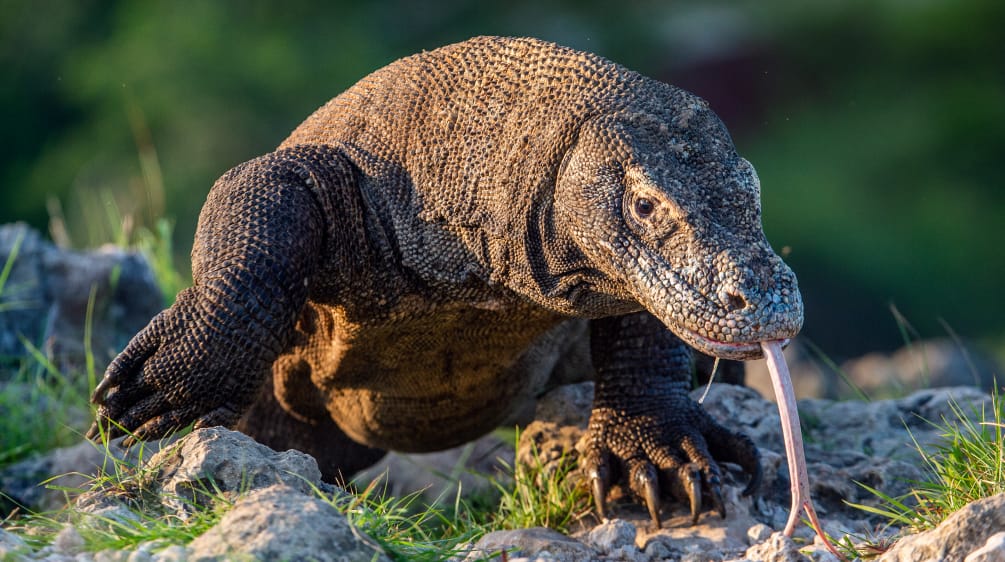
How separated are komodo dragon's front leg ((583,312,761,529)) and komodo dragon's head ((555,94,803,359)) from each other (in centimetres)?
93

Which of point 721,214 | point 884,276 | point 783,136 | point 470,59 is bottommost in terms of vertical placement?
point 884,276

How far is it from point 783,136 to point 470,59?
15620 millimetres

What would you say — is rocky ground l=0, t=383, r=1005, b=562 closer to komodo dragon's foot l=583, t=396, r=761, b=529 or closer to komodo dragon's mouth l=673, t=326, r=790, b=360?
komodo dragon's foot l=583, t=396, r=761, b=529

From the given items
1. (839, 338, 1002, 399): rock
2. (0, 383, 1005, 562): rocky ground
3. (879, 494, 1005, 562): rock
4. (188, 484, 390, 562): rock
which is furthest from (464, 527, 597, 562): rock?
(839, 338, 1002, 399): rock

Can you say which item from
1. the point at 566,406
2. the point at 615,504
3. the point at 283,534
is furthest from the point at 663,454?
the point at 283,534

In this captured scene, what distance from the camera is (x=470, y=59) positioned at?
165 inches

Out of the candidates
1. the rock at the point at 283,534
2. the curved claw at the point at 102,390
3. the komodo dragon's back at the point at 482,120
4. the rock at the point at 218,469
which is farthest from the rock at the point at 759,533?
the curved claw at the point at 102,390

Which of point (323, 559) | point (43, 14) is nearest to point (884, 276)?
point (43, 14)

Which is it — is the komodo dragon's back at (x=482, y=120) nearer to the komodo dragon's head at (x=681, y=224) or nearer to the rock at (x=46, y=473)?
the komodo dragon's head at (x=681, y=224)

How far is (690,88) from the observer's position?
61.1ft

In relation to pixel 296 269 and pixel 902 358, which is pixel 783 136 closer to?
pixel 902 358

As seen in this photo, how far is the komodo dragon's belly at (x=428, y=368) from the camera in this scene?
438 cm

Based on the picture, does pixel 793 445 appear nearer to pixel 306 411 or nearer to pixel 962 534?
pixel 962 534

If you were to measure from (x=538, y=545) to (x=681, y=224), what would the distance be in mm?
1064
